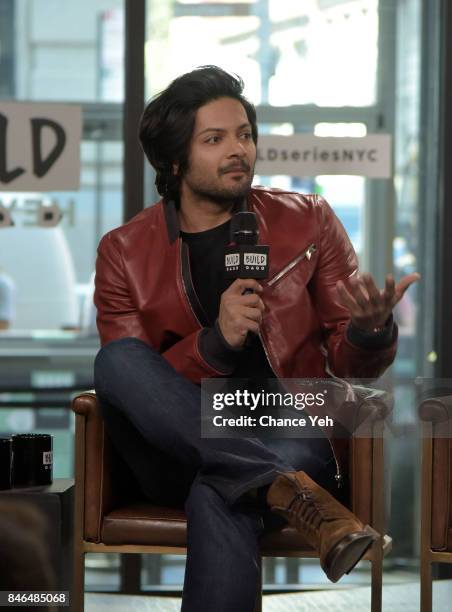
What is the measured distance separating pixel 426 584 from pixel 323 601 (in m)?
1.16

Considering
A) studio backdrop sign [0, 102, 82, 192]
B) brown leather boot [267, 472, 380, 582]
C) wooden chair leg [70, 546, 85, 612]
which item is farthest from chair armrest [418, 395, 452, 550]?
studio backdrop sign [0, 102, 82, 192]

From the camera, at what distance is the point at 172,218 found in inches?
115

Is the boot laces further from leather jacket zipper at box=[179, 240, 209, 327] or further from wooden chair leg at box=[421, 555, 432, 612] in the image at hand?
leather jacket zipper at box=[179, 240, 209, 327]

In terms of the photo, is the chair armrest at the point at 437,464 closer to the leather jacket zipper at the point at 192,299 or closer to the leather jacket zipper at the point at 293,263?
Answer: the leather jacket zipper at the point at 293,263

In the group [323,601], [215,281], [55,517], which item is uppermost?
[215,281]

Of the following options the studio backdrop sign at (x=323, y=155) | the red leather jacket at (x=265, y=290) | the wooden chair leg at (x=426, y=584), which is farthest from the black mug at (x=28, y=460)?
the studio backdrop sign at (x=323, y=155)

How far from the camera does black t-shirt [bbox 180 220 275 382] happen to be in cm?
273

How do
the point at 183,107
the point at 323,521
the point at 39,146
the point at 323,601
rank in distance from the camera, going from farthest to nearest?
1. the point at 39,146
2. the point at 323,601
3. the point at 183,107
4. the point at 323,521

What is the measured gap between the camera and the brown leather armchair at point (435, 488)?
2545 millimetres

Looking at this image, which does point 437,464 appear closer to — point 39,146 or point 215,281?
point 215,281

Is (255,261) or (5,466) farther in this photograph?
(5,466)

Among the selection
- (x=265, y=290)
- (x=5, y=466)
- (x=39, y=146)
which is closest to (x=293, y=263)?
(x=265, y=290)

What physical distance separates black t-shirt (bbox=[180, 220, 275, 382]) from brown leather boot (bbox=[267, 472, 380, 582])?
1.32 feet

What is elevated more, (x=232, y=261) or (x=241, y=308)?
(x=232, y=261)
